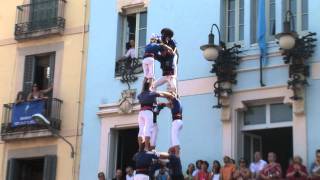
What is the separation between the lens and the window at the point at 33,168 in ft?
76.3

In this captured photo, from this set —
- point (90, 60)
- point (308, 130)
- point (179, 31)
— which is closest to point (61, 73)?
point (90, 60)

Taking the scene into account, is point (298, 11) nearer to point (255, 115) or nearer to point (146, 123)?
point (255, 115)

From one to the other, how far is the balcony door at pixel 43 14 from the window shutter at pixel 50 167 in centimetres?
436

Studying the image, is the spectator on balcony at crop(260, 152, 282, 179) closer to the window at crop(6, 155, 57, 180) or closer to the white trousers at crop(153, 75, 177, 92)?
the white trousers at crop(153, 75, 177, 92)

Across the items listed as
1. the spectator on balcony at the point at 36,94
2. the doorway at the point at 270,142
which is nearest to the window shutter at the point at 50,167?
the spectator on balcony at the point at 36,94

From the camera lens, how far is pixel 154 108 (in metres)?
13.9

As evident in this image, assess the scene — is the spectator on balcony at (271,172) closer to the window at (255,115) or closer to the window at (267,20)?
the window at (255,115)

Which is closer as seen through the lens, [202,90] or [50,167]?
[202,90]

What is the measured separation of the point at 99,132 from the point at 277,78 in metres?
5.95

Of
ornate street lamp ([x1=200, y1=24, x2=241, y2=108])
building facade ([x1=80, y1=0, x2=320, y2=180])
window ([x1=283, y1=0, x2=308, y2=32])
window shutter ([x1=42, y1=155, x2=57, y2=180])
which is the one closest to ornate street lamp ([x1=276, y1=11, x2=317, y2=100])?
building facade ([x1=80, y1=0, x2=320, y2=180])

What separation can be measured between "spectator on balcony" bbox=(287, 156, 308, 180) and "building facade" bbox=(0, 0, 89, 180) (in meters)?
7.34

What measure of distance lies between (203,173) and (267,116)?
2.32 m

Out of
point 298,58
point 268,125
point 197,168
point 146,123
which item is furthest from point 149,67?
point 268,125

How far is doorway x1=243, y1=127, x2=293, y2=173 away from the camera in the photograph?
2067cm
